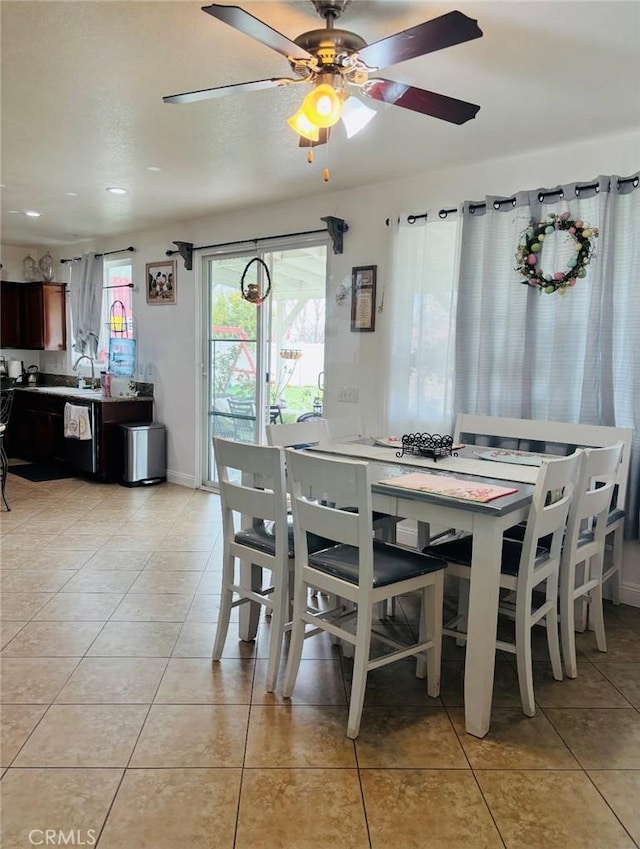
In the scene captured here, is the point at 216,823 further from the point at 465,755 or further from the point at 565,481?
the point at 565,481

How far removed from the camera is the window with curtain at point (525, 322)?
3.05m

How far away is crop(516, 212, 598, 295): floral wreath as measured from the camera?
10.3ft

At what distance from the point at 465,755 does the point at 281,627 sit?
78cm

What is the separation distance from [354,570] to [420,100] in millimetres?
1675

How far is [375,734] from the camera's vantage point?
6.76ft

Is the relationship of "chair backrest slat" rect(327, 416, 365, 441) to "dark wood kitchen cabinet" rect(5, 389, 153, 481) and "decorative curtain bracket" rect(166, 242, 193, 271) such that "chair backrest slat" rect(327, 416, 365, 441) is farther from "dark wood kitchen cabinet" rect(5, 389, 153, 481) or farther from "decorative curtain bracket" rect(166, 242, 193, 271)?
"dark wood kitchen cabinet" rect(5, 389, 153, 481)

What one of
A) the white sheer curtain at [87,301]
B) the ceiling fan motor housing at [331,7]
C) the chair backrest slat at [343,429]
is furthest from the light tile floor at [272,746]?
the white sheer curtain at [87,301]

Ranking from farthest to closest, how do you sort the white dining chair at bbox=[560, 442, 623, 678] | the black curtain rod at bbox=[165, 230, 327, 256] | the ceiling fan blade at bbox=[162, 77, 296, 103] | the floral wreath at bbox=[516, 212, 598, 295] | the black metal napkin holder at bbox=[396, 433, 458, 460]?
1. the black curtain rod at bbox=[165, 230, 327, 256]
2. the floral wreath at bbox=[516, 212, 598, 295]
3. the black metal napkin holder at bbox=[396, 433, 458, 460]
4. the white dining chair at bbox=[560, 442, 623, 678]
5. the ceiling fan blade at bbox=[162, 77, 296, 103]

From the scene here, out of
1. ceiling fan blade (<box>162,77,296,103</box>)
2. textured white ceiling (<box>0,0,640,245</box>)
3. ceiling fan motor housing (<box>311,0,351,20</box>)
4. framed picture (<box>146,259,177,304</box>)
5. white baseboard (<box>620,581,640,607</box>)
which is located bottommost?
white baseboard (<box>620,581,640,607</box>)

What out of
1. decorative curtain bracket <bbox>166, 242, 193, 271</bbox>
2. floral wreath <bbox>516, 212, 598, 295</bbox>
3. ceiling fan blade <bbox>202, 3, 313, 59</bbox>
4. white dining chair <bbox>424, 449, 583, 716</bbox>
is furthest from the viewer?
decorative curtain bracket <bbox>166, 242, 193, 271</bbox>

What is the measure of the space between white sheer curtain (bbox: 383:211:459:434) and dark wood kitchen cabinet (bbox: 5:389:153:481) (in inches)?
118

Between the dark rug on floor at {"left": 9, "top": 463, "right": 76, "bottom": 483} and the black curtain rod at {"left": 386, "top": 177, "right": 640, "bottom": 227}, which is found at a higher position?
the black curtain rod at {"left": 386, "top": 177, "right": 640, "bottom": 227}

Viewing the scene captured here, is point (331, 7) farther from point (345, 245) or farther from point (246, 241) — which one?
point (246, 241)

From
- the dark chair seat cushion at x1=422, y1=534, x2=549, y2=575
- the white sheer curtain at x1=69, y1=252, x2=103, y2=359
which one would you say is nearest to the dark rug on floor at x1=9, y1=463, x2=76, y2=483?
the white sheer curtain at x1=69, y1=252, x2=103, y2=359
